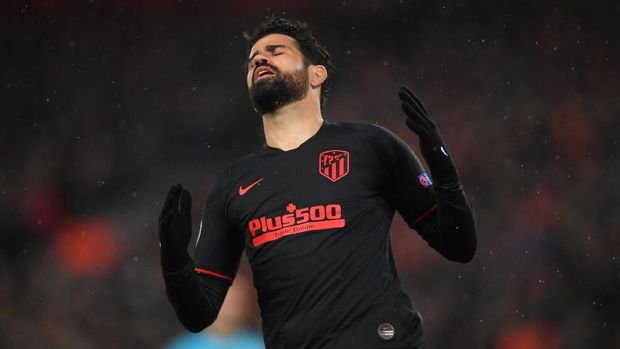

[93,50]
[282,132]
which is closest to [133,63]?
[93,50]

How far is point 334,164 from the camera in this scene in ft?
9.63

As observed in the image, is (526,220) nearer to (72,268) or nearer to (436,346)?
(436,346)

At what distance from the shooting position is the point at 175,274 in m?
2.77

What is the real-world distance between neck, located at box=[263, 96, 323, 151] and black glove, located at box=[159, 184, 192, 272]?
506 millimetres

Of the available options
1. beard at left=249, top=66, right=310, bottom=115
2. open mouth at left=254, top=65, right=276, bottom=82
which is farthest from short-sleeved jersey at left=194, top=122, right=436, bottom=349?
open mouth at left=254, top=65, right=276, bottom=82

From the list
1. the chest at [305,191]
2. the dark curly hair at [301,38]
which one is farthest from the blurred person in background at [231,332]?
the chest at [305,191]

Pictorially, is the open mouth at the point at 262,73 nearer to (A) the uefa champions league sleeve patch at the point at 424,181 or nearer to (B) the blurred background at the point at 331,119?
(A) the uefa champions league sleeve patch at the point at 424,181

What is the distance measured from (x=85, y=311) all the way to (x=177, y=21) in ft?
8.74

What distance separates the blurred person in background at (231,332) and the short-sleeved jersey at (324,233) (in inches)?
136

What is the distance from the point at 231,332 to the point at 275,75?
3.84 metres

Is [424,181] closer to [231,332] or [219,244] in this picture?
[219,244]

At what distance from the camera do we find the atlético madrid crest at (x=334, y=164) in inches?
114

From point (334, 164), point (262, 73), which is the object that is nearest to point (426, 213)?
point (334, 164)

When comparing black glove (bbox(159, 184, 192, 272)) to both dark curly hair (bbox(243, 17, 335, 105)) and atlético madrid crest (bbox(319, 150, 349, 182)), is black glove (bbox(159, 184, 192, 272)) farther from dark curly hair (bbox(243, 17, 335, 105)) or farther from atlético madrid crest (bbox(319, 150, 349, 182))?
dark curly hair (bbox(243, 17, 335, 105))
